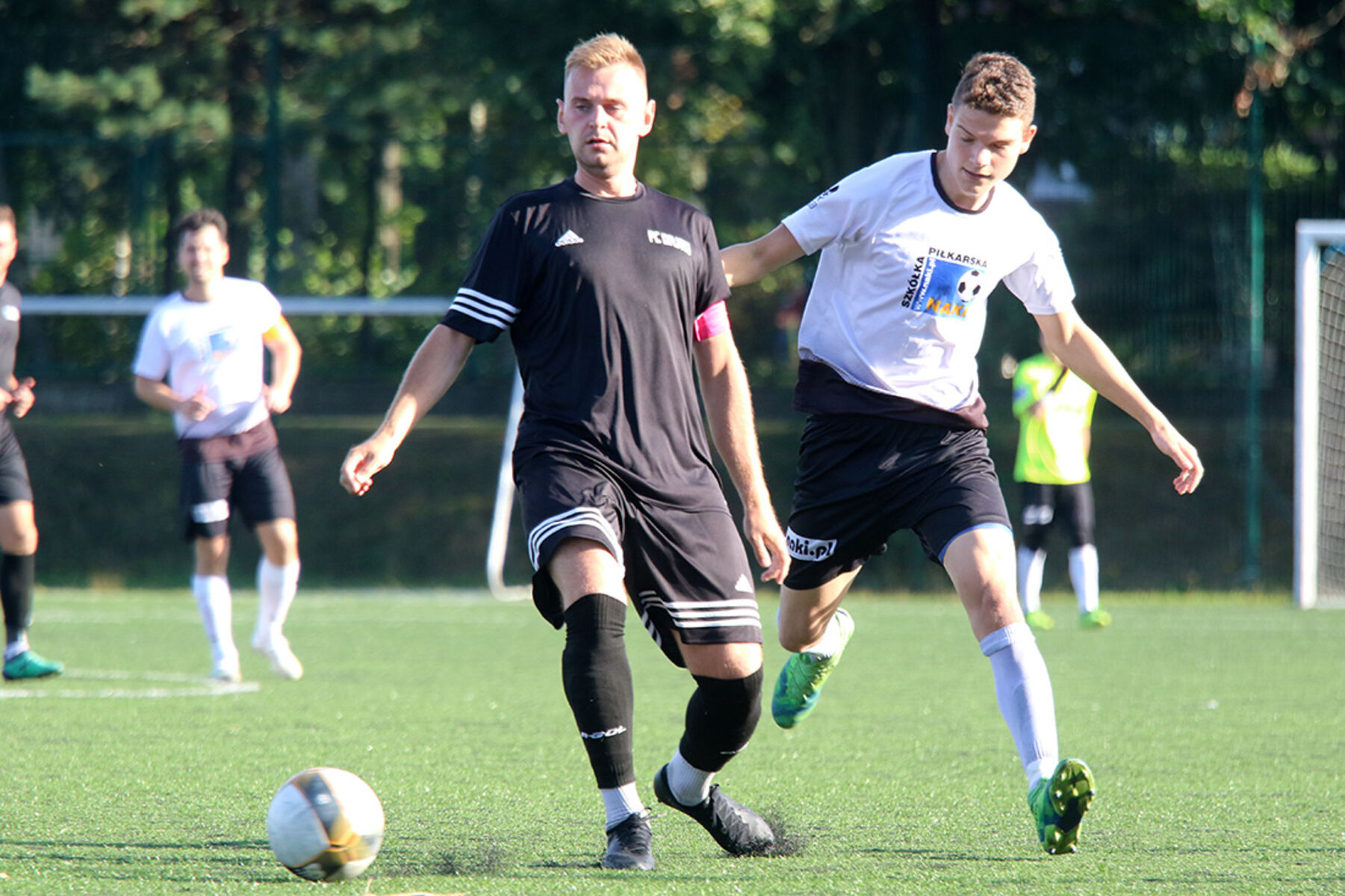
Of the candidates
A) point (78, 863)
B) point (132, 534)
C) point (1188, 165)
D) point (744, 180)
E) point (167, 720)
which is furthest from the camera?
point (132, 534)

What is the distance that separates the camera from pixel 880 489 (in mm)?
5020

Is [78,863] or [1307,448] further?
[1307,448]

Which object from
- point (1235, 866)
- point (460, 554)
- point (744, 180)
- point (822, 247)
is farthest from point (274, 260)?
point (1235, 866)

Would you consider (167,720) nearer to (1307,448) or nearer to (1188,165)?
(1307,448)

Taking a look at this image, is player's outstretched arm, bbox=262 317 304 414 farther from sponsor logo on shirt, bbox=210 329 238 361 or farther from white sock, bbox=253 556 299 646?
white sock, bbox=253 556 299 646

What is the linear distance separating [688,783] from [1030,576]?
7.71 metres

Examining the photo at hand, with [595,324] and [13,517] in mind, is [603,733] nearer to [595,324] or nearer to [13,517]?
[595,324]

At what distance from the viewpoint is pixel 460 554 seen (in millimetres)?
17469

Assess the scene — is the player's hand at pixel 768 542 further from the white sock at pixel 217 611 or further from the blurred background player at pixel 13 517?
the blurred background player at pixel 13 517

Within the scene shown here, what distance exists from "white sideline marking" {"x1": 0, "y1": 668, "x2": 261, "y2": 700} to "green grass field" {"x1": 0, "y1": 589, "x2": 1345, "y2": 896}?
32 mm

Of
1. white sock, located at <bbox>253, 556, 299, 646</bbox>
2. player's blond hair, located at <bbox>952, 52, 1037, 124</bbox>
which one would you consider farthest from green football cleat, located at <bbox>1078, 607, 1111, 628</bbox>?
player's blond hair, located at <bbox>952, 52, 1037, 124</bbox>

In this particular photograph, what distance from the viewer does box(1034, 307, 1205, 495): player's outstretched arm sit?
495 centimetres

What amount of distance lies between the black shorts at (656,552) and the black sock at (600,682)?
0.36 feet

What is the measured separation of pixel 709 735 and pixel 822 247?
1599 mm
